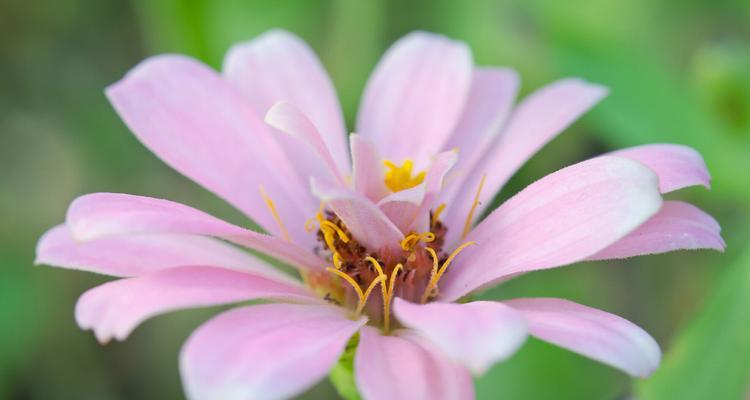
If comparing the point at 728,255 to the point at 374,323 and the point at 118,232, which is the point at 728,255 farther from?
the point at 118,232

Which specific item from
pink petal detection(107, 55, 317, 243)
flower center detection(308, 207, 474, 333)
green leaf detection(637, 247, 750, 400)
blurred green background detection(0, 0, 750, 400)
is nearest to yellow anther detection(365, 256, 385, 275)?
flower center detection(308, 207, 474, 333)

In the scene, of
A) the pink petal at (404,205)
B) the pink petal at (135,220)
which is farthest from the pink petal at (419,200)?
the pink petal at (135,220)

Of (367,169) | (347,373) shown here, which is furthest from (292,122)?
(347,373)

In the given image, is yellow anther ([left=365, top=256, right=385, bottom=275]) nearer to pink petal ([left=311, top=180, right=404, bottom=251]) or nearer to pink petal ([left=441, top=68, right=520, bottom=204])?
pink petal ([left=311, top=180, right=404, bottom=251])

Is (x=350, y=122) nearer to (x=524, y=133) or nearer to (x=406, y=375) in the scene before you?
(x=524, y=133)

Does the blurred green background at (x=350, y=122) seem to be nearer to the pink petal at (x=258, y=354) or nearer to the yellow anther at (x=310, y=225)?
the yellow anther at (x=310, y=225)

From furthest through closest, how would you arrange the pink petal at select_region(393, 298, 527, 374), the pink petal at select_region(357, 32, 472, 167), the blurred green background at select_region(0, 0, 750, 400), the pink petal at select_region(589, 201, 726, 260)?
the blurred green background at select_region(0, 0, 750, 400) → the pink petal at select_region(357, 32, 472, 167) → the pink petal at select_region(589, 201, 726, 260) → the pink petal at select_region(393, 298, 527, 374)
